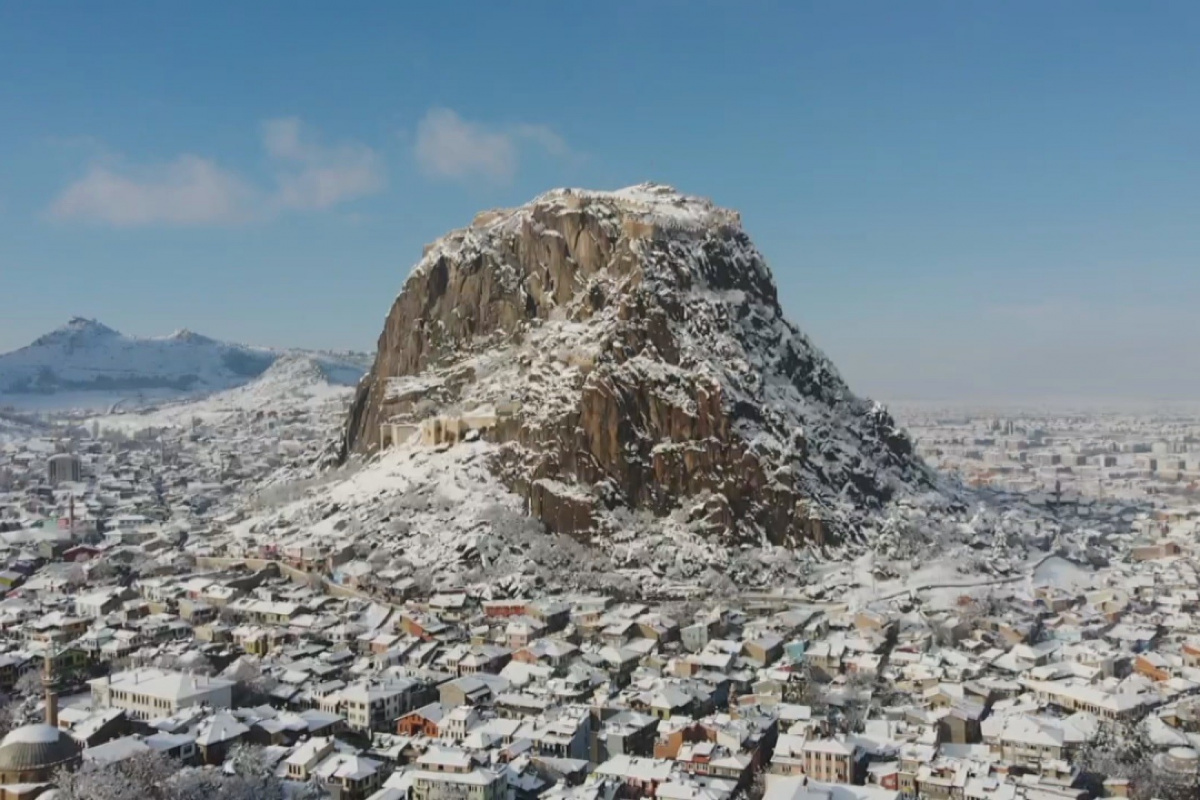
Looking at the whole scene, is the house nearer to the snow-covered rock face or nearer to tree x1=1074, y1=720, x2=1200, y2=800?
tree x1=1074, y1=720, x2=1200, y2=800

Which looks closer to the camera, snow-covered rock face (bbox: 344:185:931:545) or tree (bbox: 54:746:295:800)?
tree (bbox: 54:746:295:800)

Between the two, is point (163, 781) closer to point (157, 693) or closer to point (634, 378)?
point (157, 693)

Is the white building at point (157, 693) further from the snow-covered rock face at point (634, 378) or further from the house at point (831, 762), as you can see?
the snow-covered rock face at point (634, 378)

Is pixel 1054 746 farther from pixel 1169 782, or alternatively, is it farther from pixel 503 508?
pixel 503 508

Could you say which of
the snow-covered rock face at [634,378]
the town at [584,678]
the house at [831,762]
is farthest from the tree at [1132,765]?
the snow-covered rock face at [634,378]

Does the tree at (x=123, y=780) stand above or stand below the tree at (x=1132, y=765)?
above

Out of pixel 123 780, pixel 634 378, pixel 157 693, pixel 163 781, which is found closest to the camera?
pixel 123 780

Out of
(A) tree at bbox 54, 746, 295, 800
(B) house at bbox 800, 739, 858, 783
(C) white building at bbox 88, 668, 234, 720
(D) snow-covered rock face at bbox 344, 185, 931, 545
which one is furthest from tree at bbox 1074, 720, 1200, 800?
(D) snow-covered rock face at bbox 344, 185, 931, 545

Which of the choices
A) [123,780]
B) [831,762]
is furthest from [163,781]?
[831,762]
